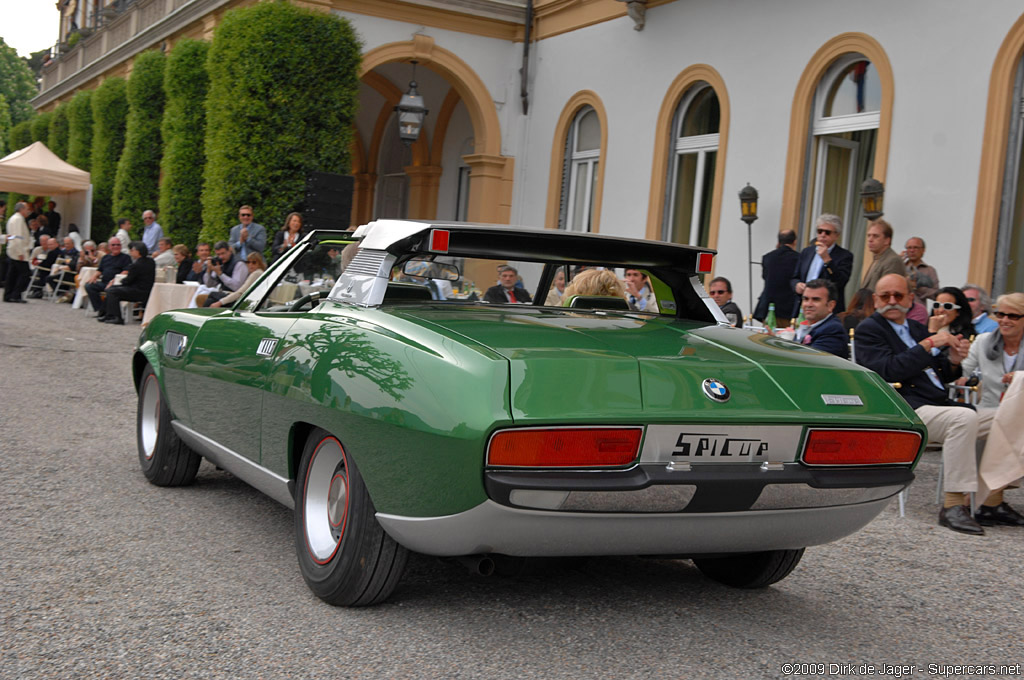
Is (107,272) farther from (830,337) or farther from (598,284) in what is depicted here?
(830,337)

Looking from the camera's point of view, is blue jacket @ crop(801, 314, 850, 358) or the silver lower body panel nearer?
the silver lower body panel

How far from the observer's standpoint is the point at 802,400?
11.1 ft

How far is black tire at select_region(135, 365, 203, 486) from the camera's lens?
5.40 metres

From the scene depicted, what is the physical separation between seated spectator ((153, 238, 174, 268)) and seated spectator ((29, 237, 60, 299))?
→ 312 cm

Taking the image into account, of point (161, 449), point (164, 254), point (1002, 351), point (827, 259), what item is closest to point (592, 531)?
point (161, 449)

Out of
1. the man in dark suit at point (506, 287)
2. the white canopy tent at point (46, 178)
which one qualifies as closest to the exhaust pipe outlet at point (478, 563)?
the man in dark suit at point (506, 287)

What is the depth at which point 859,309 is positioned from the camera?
26.8ft

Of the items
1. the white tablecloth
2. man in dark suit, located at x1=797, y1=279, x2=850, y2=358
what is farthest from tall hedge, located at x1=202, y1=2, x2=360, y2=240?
man in dark suit, located at x1=797, y1=279, x2=850, y2=358

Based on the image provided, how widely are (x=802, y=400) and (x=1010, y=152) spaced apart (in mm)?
9241

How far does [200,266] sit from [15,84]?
74277 millimetres

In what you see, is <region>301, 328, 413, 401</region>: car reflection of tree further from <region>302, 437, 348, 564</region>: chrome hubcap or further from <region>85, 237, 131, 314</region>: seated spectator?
<region>85, 237, 131, 314</region>: seated spectator

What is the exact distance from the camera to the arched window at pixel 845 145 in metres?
13.3

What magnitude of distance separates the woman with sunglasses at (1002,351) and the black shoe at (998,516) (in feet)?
2.07

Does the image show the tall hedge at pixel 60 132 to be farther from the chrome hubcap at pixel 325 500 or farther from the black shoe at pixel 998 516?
the chrome hubcap at pixel 325 500
